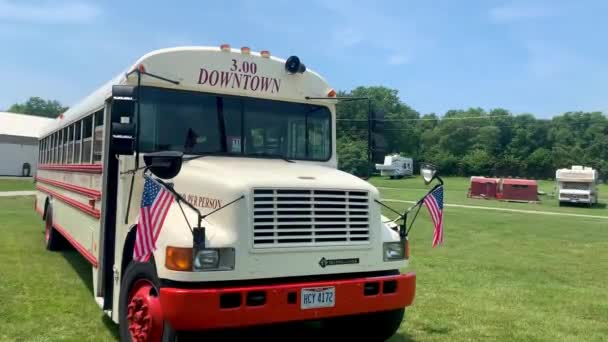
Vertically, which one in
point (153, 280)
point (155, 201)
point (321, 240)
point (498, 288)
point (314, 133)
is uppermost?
point (314, 133)

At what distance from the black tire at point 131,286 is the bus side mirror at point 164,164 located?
0.66 metres

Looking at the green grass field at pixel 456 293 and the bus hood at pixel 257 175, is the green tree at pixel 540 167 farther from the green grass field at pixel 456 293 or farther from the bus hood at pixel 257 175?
the bus hood at pixel 257 175

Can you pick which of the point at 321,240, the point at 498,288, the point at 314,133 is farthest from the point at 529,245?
the point at 321,240

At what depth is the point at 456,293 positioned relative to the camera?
7316 mm

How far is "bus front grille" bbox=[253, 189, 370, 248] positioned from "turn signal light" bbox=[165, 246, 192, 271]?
0.47 meters

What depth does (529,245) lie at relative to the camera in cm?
1269

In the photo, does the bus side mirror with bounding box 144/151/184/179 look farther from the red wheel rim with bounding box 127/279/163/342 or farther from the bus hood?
the red wheel rim with bounding box 127/279/163/342

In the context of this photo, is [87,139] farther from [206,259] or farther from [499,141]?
[499,141]

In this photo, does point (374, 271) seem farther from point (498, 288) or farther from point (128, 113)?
point (498, 288)

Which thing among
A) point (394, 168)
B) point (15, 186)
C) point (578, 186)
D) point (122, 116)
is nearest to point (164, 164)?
Result: point (122, 116)

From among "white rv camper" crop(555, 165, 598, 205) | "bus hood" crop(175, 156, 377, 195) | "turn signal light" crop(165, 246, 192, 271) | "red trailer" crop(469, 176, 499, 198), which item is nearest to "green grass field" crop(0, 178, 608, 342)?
"turn signal light" crop(165, 246, 192, 271)

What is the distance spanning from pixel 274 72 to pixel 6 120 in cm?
4939

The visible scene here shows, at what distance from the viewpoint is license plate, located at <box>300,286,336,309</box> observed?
393 centimetres

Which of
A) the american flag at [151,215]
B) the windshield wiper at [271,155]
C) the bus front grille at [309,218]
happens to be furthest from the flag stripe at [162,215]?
the windshield wiper at [271,155]
